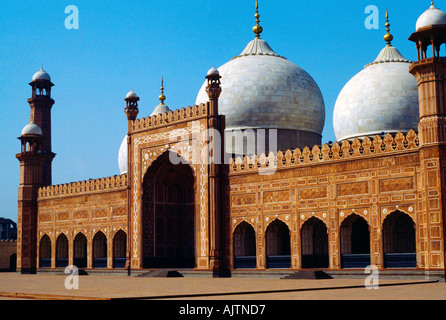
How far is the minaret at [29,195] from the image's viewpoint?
28469 mm

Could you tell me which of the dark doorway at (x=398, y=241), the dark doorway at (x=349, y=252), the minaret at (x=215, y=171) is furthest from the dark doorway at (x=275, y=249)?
the dark doorway at (x=398, y=241)

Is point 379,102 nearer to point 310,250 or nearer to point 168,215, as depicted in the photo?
point 310,250

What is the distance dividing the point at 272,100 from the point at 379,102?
4.24m

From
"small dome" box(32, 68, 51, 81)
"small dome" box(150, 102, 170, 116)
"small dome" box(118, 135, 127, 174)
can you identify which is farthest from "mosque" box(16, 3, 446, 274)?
"small dome" box(150, 102, 170, 116)

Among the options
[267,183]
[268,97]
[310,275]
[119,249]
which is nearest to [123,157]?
[119,249]

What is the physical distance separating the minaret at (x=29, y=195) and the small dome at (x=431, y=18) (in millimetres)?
17404

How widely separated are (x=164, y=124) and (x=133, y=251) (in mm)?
4686

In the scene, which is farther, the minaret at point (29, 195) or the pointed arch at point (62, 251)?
the minaret at point (29, 195)

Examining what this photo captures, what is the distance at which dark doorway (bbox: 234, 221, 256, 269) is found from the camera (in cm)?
2062

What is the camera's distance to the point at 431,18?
16.9 m

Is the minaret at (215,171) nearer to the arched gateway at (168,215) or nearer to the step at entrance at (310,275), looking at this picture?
the arched gateway at (168,215)

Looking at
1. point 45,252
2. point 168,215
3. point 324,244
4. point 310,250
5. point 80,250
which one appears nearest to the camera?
point 310,250
